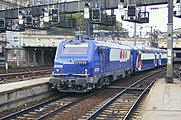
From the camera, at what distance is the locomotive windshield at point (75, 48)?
17.8 meters

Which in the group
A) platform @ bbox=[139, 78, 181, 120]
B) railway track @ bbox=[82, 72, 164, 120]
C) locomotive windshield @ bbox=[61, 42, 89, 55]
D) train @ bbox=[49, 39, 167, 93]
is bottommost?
railway track @ bbox=[82, 72, 164, 120]

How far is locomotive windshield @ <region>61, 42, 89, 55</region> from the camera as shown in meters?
17.8

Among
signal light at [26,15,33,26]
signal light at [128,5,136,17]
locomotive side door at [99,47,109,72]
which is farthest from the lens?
signal light at [26,15,33,26]

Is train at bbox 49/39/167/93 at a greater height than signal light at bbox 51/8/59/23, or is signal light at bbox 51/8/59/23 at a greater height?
signal light at bbox 51/8/59/23

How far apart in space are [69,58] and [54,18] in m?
11.8

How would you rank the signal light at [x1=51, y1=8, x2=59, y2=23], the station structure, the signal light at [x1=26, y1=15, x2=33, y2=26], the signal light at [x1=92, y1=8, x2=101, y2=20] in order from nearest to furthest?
the station structure → the signal light at [x1=92, y1=8, x2=101, y2=20] → the signal light at [x1=51, y1=8, x2=59, y2=23] → the signal light at [x1=26, y1=15, x2=33, y2=26]

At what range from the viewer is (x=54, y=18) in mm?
28828

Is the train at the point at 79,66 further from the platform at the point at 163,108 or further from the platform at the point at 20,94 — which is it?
the platform at the point at 163,108

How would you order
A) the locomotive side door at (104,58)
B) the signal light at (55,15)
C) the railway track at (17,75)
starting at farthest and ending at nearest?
the signal light at (55,15), the railway track at (17,75), the locomotive side door at (104,58)

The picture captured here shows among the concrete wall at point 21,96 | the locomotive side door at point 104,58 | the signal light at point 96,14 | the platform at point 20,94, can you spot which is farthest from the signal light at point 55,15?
the concrete wall at point 21,96

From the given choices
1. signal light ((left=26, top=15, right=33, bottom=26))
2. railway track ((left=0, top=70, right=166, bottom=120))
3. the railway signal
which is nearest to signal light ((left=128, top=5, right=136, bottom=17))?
the railway signal

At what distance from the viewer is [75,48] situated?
707 inches

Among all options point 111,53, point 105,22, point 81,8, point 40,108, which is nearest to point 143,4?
point 105,22

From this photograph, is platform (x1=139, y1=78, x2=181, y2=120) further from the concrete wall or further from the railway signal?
the railway signal
